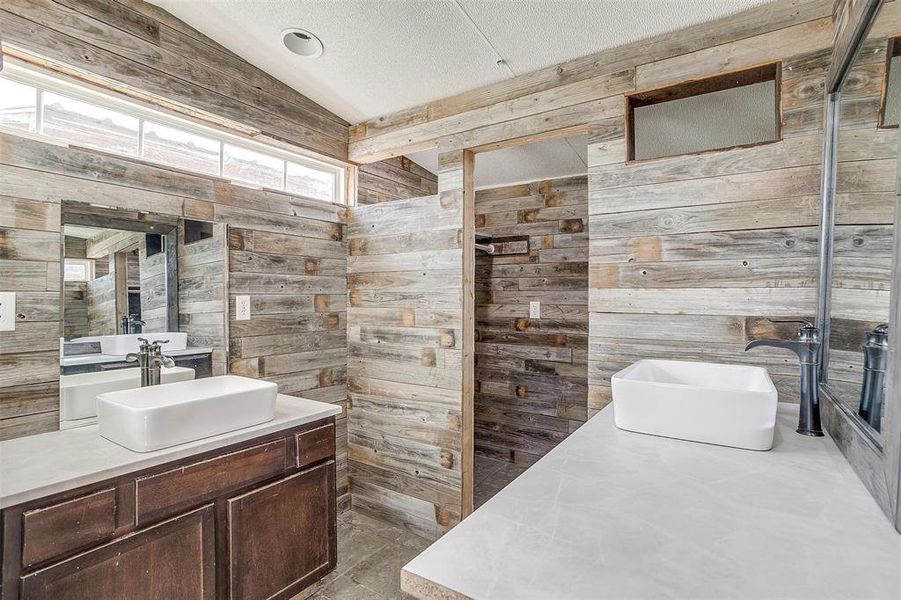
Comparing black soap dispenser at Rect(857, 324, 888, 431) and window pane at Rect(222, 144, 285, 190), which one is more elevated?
window pane at Rect(222, 144, 285, 190)

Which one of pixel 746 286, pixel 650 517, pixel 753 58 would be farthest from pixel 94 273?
pixel 753 58

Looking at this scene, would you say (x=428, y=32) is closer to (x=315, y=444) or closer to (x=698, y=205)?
(x=698, y=205)

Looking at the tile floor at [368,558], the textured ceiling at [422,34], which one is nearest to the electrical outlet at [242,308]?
the textured ceiling at [422,34]

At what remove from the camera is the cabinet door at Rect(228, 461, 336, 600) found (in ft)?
5.67

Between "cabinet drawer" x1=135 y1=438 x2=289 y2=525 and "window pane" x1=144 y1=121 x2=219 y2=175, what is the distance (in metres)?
1.48

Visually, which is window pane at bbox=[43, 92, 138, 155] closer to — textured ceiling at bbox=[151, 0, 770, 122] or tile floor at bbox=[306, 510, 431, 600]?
textured ceiling at bbox=[151, 0, 770, 122]

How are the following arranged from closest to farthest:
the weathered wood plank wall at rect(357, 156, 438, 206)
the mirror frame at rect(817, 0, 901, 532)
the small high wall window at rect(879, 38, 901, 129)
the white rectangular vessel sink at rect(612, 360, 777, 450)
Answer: the mirror frame at rect(817, 0, 901, 532), the small high wall window at rect(879, 38, 901, 129), the white rectangular vessel sink at rect(612, 360, 777, 450), the weathered wood plank wall at rect(357, 156, 438, 206)

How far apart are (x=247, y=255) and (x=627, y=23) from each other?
2145 millimetres

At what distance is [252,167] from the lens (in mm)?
2566

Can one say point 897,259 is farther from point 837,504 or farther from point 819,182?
point 819,182

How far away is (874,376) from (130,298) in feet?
8.60

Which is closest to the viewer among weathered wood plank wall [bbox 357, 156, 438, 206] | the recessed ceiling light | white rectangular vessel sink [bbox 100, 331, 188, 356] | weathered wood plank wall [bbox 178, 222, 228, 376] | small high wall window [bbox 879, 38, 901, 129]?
small high wall window [bbox 879, 38, 901, 129]

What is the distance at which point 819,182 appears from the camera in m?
1.58

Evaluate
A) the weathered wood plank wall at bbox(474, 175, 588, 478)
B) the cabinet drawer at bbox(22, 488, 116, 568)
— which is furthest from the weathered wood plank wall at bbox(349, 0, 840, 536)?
the cabinet drawer at bbox(22, 488, 116, 568)
